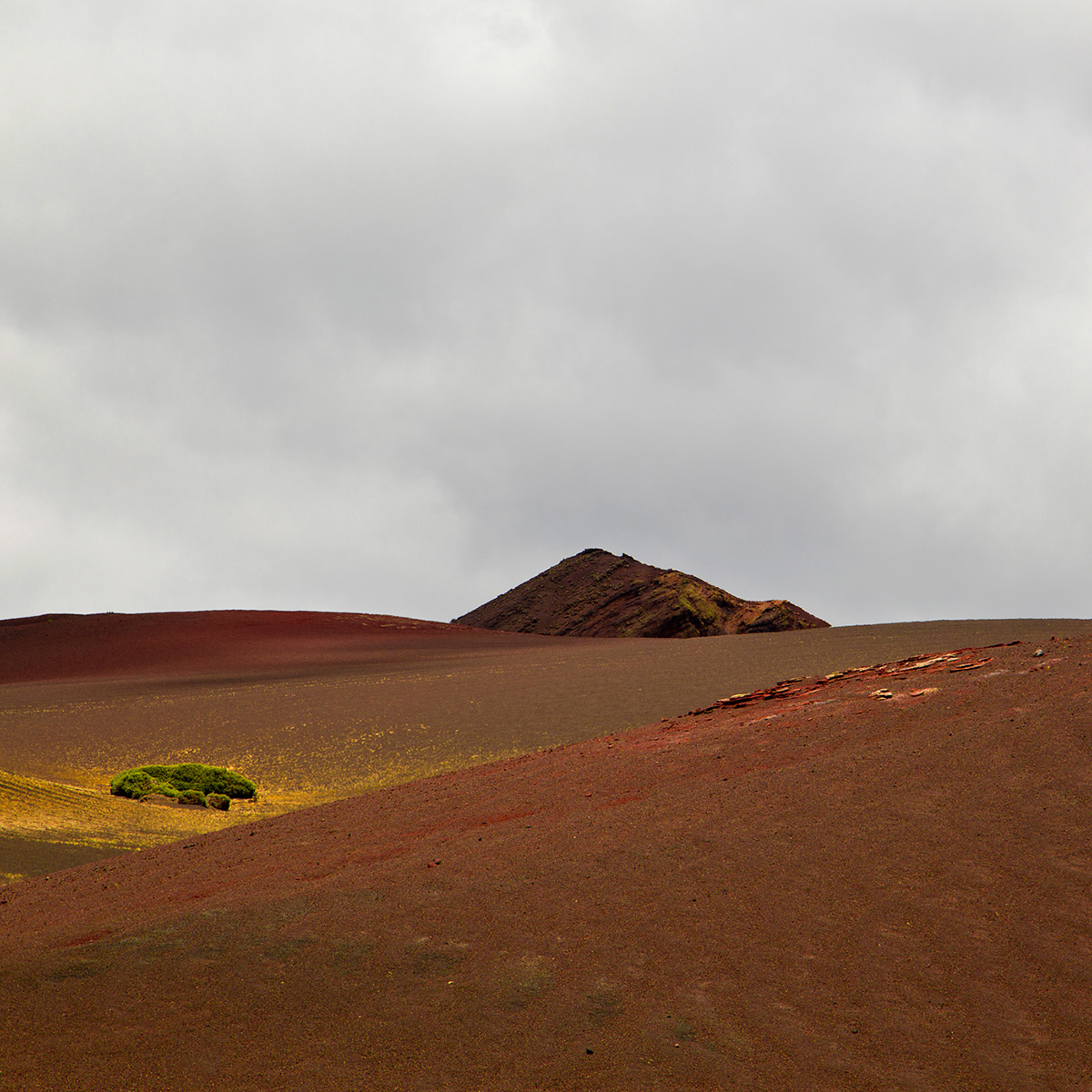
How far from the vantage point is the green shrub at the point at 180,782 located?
19188mm

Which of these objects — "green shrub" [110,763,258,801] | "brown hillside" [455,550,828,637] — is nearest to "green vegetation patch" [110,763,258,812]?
"green shrub" [110,763,258,801]

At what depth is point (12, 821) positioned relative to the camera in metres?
14.6

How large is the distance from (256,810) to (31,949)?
11.3 metres

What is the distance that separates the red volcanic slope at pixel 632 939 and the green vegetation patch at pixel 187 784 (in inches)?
292

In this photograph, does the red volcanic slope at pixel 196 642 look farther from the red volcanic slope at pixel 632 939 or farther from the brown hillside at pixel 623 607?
the red volcanic slope at pixel 632 939

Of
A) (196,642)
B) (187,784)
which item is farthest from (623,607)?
(187,784)

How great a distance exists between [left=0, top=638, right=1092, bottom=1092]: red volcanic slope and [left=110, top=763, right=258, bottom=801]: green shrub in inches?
301

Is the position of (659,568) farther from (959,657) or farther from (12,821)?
(12,821)

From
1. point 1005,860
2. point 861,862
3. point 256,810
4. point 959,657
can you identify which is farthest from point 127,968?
point 959,657

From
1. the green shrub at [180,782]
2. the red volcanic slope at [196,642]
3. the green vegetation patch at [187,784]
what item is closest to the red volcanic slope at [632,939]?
the green vegetation patch at [187,784]

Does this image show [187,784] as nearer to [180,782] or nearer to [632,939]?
[180,782]

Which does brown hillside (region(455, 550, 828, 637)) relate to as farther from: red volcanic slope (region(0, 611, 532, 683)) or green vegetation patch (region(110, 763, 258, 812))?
green vegetation patch (region(110, 763, 258, 812))

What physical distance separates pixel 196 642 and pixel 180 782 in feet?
123

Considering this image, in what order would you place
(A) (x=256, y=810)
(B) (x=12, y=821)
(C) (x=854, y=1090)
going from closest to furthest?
1. (C) (x=854, y=1090)
2. (B) (x=12, y=821)
3. (A) (x=256, y=810)
